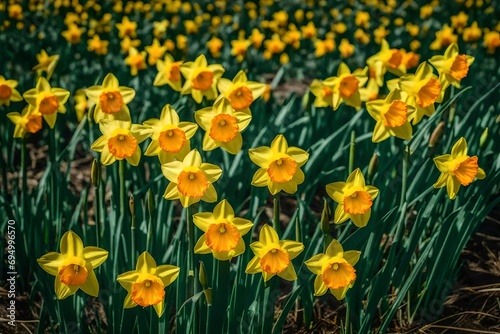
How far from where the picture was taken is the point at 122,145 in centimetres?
165

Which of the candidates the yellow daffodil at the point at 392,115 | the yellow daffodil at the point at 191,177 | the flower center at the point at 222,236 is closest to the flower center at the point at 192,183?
the yellow daffodil at the point at 191,177

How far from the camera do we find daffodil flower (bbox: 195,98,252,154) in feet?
5.37

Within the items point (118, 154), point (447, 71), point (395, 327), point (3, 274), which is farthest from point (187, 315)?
point (447, 71)

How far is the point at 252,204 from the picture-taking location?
84.6 inches

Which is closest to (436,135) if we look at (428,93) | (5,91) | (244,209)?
(428,93)

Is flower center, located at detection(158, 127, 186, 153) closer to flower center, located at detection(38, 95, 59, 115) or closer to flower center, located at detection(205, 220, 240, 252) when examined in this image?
flower center, located at detection(205, 220, 240, 252)

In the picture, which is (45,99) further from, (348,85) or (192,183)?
(348,85)

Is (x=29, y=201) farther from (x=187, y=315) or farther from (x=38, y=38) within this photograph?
(x=38, y=38)

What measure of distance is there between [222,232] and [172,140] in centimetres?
34

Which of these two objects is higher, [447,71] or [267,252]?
[447,71]

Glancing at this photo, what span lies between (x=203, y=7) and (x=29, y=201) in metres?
5.39

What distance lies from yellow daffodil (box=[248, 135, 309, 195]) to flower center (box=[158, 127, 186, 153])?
0.72 ft

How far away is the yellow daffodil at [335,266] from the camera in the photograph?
4.95 feet

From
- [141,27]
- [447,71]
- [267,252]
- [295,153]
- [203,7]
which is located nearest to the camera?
[267,252]
